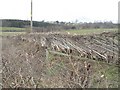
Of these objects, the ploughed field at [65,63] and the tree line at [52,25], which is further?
the tree line at [52,25]

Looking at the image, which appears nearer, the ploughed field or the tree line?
the ploughed field

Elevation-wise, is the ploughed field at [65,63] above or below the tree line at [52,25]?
below

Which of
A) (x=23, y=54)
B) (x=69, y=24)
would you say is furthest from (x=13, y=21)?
(x=23, y=54)

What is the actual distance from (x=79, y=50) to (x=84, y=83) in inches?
73.8

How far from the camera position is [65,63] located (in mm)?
6293

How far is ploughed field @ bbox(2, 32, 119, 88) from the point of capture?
5289 mm

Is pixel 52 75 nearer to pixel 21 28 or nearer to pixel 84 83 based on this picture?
pixel 84 83

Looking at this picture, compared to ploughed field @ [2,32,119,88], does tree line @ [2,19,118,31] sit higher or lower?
higher

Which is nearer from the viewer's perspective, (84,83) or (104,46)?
(84,83)

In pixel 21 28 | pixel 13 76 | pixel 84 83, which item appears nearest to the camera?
pixel 84 83

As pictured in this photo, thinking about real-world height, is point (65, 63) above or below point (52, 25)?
below

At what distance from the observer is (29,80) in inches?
220

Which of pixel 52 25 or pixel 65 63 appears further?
pixel 52 25

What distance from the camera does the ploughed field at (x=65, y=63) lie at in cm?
529
